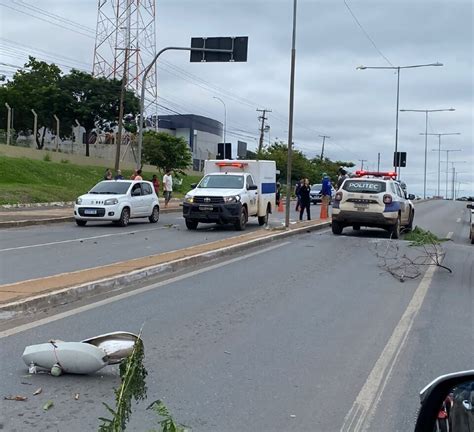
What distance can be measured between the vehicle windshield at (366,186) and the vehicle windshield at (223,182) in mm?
3666

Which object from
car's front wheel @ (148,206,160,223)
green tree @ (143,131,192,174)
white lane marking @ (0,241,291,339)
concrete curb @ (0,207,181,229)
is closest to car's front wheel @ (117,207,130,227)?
car's front wheel @ (148,206,160,223)

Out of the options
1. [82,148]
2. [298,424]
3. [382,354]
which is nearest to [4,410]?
[298,424]

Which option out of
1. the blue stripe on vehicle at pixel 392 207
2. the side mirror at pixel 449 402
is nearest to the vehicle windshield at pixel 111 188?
the blue stripe on vehicle at pixel 392 207

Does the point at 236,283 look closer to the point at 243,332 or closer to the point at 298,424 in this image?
the point at 243,332

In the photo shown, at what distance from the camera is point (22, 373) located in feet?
18.7

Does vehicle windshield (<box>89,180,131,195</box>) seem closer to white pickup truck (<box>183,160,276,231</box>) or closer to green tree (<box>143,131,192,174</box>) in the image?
white pickup truck (<box>183,160,276,231</box>)

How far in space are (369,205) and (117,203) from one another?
814 centimetres

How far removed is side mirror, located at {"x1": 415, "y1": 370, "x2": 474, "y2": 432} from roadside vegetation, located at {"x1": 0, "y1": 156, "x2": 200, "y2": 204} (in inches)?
1094

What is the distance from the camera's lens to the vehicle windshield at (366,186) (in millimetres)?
19688

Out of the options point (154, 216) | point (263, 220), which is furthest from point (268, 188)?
point (154, 216)

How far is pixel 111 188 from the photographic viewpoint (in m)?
22.5

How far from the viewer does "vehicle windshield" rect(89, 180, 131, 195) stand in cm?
2220

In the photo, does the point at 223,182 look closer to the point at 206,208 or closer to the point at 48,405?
the point at 206,208

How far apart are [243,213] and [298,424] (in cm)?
1641
